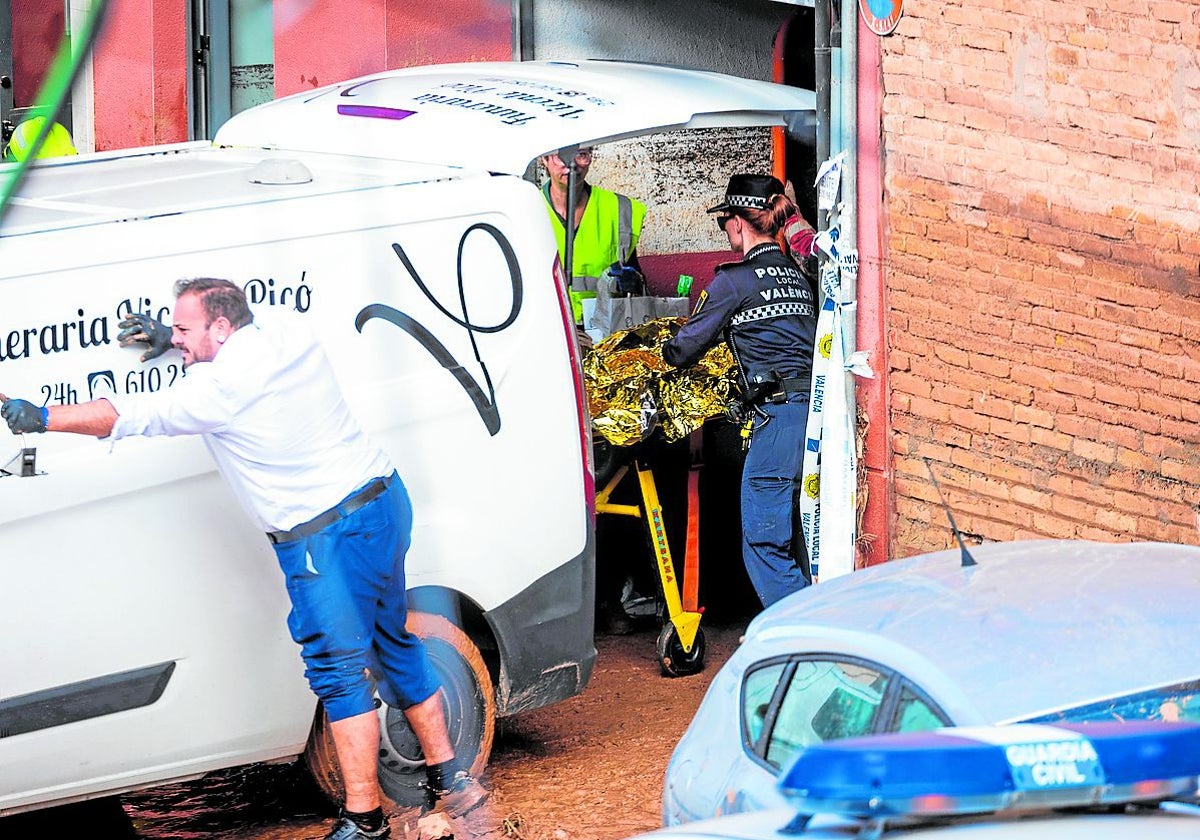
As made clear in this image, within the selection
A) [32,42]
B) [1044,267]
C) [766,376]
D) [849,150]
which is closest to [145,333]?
[766,376]

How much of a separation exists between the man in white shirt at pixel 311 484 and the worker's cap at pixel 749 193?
2.51 meters

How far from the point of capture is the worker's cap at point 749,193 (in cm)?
702

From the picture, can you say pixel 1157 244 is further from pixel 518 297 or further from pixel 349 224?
pixel 349 224

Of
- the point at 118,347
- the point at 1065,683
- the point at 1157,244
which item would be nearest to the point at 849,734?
the point at 1065,683

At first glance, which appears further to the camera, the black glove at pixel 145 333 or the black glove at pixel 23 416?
the black glove at pixel 145 333

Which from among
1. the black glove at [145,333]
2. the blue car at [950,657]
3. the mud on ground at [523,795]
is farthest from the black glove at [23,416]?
the blue car at [950,657]

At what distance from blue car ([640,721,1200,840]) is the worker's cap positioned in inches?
178

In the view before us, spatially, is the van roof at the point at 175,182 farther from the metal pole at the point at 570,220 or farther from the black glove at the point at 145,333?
the metal pole at the point at 570,220

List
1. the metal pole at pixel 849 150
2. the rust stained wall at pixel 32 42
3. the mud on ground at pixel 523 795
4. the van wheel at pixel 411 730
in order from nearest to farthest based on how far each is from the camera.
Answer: the van wheel at pixel 411 730 → the mud on ground at pixel 523 795 → the metal pole at pixel 849 150 → the rust stained wall at pixel 32 42

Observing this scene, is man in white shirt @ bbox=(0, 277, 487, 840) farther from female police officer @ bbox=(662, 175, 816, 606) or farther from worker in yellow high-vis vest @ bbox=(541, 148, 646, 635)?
worker in yellow high-vis vest @ bbox=(541, 148, 646, 635)

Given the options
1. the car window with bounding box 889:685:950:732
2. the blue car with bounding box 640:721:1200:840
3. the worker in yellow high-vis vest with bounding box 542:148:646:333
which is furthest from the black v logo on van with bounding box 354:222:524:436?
the worker in yellow high-vis vest with bounding box 542:148:646:333

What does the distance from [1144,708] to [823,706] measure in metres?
0.69

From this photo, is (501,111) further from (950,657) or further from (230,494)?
(950,657)

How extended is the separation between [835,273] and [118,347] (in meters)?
3.18
